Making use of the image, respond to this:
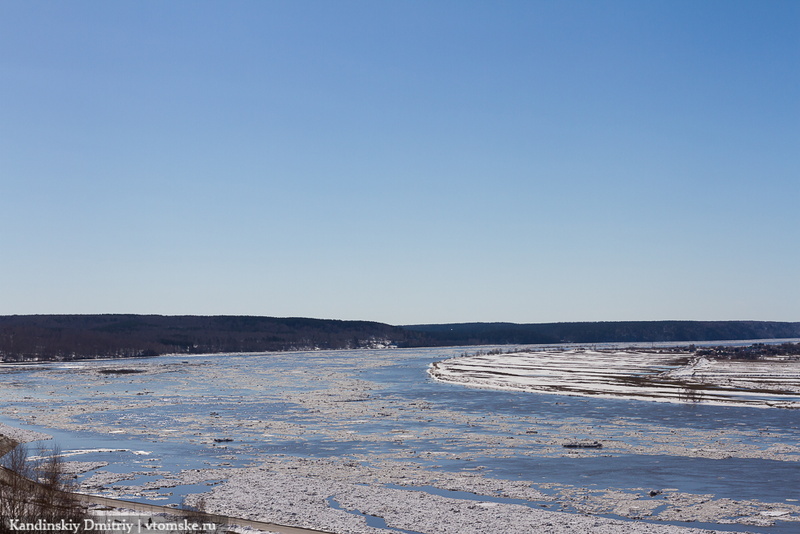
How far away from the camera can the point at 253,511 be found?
20.7m

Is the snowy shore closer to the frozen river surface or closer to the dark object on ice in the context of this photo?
the frozen river surface

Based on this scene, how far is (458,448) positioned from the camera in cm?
3111

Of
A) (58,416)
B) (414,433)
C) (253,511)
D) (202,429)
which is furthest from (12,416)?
(253,511)

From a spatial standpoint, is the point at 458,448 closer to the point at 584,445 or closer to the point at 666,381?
the point at 584,445

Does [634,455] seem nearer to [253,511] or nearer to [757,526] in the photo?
[757,526]

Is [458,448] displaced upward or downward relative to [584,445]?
downward

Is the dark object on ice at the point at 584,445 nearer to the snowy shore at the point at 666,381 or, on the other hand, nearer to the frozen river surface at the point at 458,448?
the frozen river surface at the point at 458,448

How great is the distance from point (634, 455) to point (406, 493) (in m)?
10.7

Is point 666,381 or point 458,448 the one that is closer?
point 458,448

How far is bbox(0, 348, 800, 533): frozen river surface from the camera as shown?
22.4m

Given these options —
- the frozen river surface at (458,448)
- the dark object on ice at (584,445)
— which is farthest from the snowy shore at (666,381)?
the dark object on ice at (584,445)

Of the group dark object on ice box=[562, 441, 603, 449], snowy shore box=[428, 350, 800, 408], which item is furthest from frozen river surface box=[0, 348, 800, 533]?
snowy shore box=[428, 350, 800, 408]

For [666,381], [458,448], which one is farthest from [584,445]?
[666,381]

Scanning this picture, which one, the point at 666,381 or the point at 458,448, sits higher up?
the point at 666,381
